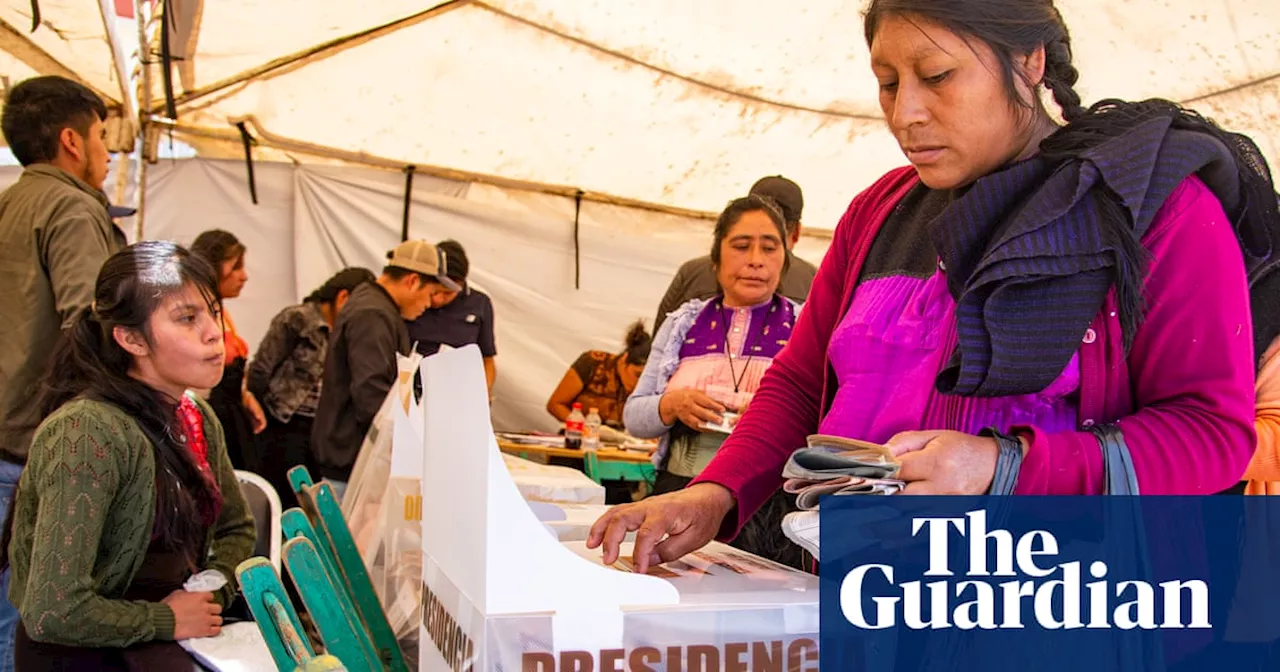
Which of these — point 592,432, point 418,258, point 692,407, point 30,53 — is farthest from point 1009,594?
point 592,432

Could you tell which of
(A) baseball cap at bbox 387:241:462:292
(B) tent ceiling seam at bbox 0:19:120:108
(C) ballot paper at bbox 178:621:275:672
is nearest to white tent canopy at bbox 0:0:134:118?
(B) tent ceiling seam at bbox 0:19:120:108

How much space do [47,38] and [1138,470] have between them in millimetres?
4012

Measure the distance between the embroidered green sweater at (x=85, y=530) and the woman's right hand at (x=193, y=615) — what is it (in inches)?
0.6

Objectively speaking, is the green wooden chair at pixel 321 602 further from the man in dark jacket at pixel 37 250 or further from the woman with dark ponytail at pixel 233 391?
the woman with dark ponytail at pixel 233 391

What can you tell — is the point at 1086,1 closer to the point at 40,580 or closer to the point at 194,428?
the point at 194,428

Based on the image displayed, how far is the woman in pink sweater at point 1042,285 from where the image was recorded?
82 cm

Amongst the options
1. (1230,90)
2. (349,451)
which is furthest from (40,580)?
(1230,90)

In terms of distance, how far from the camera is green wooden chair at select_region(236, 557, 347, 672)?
1.14 meters

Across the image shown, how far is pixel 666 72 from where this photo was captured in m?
4.53

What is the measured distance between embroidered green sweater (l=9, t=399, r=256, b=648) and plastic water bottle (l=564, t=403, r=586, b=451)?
3.22 metres

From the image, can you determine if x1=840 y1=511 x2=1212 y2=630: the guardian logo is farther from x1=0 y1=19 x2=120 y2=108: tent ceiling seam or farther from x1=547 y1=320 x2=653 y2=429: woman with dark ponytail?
x1=547 y1=320 x2=653 y2=429: woman with dark ponytail

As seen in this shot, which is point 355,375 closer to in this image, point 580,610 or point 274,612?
point 274,612

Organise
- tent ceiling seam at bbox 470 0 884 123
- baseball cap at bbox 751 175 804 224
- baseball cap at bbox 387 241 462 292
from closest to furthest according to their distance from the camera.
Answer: baseball cap at bbox 751 175 804 224, tent ceiling seam at bbox 470 0 884 123, baseball cap at bbox 387 241 462 292

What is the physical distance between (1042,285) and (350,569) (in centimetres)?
142
